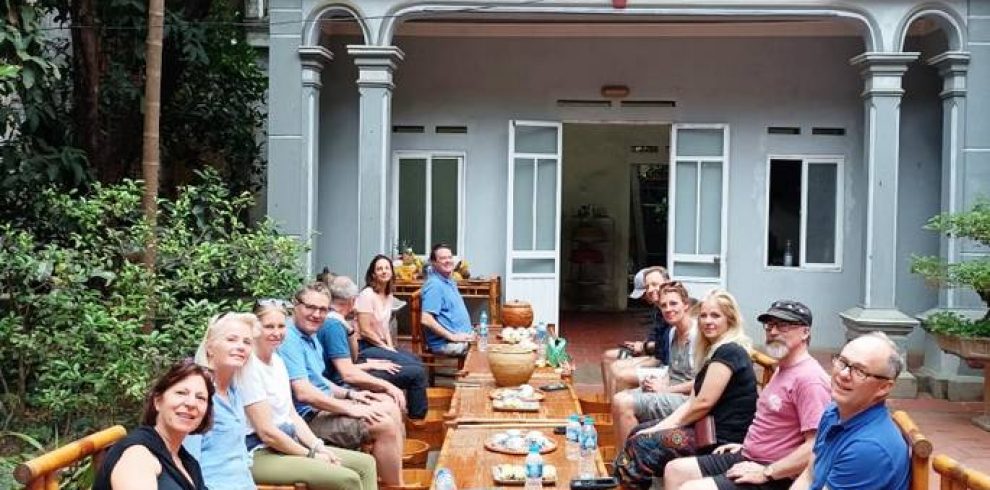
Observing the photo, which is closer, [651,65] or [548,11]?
[548,11]

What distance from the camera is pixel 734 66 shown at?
961 cm

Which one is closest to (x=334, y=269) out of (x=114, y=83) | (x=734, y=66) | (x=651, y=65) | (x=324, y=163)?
(x=324, y=163)

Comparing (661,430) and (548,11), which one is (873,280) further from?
(661,430)

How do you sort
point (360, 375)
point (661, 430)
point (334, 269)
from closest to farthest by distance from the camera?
point (661, 430) < point (360, 375) < point (334, 269)

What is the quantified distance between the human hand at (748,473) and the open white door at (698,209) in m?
5.85

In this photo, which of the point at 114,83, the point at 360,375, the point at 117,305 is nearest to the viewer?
the point at 117,305

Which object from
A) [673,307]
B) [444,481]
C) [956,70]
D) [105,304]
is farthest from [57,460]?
[956,70]

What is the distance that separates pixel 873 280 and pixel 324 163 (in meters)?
5.05

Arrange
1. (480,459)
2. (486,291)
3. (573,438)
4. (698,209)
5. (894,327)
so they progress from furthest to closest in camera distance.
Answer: (698,209) < (486,291) < (894,327) < (573,438) < (480,459)

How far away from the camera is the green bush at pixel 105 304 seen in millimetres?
4730

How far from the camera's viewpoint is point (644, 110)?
9.64 metres

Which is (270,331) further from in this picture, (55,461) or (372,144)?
(372,144)

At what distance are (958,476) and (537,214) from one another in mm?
7110

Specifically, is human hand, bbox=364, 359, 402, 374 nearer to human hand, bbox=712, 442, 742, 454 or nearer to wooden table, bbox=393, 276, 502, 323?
human hand, bbox=712, 442, 742, 454
